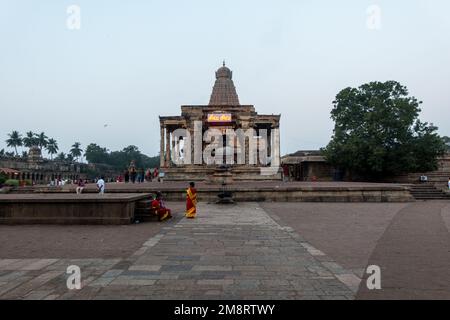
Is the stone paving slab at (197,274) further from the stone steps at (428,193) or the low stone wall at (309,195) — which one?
the stone steps at (428,193)

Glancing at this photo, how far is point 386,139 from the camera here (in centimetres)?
3878

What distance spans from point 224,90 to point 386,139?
2393 cm

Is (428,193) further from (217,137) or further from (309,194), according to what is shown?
(217,137)

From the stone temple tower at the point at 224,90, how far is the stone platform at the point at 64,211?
132ft

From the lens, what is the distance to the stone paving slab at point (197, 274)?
4938mm

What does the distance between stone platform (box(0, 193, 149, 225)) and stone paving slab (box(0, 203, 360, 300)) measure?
12.6 ft

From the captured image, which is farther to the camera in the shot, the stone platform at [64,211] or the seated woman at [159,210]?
the seated woman at [159,210]

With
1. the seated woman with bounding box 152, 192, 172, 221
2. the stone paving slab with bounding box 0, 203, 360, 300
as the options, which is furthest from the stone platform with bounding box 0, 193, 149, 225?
the stone paving slab with bounding box 0, 203, 360, 300

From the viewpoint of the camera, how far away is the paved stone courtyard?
5016 mm

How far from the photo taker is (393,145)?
39031 mm

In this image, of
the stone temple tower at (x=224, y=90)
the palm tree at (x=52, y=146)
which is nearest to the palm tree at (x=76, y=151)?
the palm tree at (x=52, y=146)

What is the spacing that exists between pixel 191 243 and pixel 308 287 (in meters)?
3.89

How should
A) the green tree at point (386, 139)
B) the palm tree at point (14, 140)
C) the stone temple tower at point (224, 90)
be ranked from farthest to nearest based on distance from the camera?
the palm tree at point (14, 140) → the stone temple tower at point (224, 90) → the green tree at point (386, 139)
